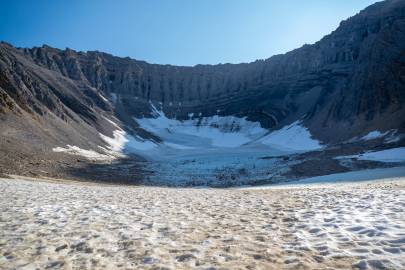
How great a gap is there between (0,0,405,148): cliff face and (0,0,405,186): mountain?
40 cm

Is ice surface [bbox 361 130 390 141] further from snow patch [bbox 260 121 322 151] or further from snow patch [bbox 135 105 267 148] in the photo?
snow patch [bbox 135 105 267 148]

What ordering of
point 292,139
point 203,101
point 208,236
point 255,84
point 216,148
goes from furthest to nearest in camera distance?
point 203,101
point 255,84
point 216,148
point 292,139
point 208,236

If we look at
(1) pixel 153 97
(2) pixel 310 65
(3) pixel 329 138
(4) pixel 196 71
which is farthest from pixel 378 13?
(1) pixel 153 97

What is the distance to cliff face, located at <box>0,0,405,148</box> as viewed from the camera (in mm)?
69000

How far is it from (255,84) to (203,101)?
2214 cm

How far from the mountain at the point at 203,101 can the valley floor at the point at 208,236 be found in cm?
2408

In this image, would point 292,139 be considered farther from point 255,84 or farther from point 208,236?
point 208,236

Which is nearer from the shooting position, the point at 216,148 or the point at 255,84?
the point at 216,148

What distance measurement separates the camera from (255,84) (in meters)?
138

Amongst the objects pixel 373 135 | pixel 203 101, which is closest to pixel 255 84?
pixel 203 101

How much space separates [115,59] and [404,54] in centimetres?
11806

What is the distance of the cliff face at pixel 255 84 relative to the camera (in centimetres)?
6900

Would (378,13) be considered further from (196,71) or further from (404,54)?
(196,71)

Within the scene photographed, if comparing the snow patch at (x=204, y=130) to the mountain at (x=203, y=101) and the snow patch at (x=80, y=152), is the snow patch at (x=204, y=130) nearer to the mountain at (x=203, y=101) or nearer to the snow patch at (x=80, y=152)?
the mountain at (x=203, y=101)
